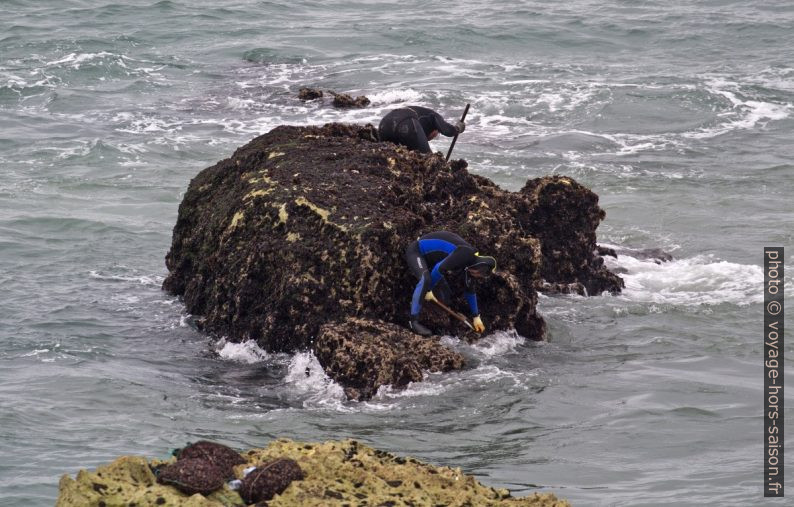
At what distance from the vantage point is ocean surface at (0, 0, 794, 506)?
9.21 meters

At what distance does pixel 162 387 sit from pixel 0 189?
9.49 metres

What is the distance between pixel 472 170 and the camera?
771 inches

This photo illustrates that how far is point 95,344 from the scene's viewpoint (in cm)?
1197

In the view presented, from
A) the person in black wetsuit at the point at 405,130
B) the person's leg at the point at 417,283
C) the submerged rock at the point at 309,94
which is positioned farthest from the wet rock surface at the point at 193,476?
the submerged rock at the point at 309,94

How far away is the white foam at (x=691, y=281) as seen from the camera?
13.7 meters

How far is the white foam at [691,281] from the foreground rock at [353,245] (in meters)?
0.51

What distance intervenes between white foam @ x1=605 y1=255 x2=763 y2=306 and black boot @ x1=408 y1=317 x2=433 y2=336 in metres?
3.30

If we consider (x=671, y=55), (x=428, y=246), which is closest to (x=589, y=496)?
(x=428, y=246)

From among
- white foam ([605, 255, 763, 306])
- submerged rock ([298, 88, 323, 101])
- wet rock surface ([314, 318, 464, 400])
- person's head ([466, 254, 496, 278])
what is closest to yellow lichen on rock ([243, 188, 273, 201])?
wet rock surface ([314, 318, 464, 400])

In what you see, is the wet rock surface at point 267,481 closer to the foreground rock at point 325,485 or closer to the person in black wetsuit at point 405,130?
the foreground rock at point 325,485

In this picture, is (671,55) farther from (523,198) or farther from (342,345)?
(342,345)

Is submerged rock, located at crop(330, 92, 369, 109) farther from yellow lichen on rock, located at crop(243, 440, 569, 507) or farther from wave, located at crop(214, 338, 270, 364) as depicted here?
yellow lichen on rock, located at crop(243, 440, 569, 507)

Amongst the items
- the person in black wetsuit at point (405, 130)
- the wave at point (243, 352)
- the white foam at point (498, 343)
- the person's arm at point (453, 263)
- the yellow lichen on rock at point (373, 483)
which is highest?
the person in black wetsuit at point (405, 130)

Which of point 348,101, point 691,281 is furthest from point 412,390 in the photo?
point 348,101
